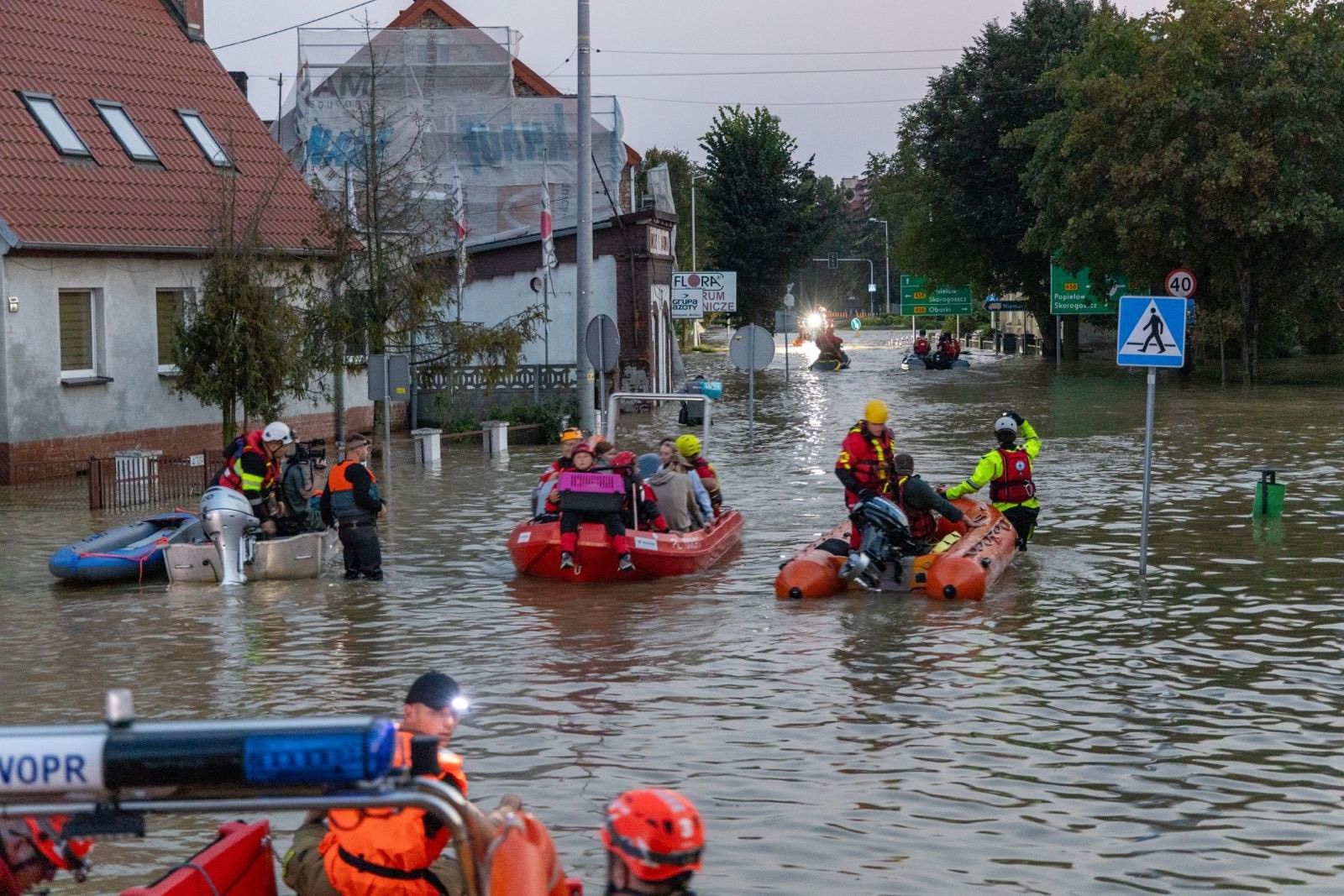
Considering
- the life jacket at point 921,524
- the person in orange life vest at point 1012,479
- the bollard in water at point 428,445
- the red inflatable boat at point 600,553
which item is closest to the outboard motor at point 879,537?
the life jacket at point 921,524

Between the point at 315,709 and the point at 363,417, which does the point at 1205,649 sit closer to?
the point at 315,709

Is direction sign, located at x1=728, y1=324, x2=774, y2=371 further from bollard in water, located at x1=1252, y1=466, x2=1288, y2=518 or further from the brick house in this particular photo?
bollard in water, located at x1=1252, y1=466, x2=1288, y2=518

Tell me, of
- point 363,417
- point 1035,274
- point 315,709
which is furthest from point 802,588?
point 1035,274

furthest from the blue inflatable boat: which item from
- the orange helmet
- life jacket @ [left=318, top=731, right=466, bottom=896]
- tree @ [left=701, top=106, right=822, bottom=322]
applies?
tree @ [left=701, top=106, right=822, bottom=322]

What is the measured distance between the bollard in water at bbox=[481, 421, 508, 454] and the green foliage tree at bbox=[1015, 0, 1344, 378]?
22074mm

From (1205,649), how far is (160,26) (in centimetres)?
2627

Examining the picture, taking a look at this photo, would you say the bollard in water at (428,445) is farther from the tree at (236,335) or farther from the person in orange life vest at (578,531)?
the person in orange life vest at (578,531)

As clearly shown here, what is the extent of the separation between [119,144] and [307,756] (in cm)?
2756

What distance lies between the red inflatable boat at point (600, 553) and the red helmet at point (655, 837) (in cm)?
1192

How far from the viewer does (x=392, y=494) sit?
2483 cm

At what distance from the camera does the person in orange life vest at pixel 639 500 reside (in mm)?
17094

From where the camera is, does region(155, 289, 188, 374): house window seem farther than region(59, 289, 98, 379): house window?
Yes

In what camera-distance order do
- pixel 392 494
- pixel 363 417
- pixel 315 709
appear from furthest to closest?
pixel 363 417 → pixel 392 494 → pixel 315 709

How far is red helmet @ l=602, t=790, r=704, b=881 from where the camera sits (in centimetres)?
455
